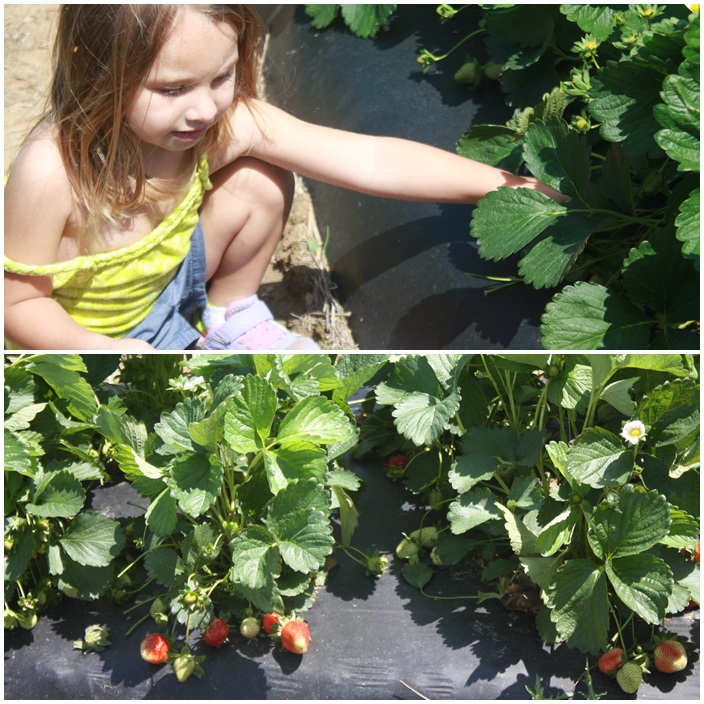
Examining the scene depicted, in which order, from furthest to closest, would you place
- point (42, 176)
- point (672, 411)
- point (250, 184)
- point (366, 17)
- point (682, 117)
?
point (366, 17), point (250, 184), point (42, 176), point (672, 411), point (682, 117)

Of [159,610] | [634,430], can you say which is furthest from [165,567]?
[634,430]

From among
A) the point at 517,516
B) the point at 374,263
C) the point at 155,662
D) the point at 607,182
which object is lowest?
the point at 155,662

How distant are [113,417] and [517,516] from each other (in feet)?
1.79

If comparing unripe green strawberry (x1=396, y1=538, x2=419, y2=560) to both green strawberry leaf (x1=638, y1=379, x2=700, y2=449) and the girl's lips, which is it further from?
the girl's lips

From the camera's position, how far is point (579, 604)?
3.84 feet

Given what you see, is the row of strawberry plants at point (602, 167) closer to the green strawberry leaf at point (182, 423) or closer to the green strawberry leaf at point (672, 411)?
the green strawberry leaf at point (672, 411)

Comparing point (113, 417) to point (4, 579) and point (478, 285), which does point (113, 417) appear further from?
point (478, 285)

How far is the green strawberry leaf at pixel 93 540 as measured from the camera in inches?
50.9

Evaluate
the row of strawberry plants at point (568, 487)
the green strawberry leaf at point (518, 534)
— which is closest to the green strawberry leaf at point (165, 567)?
the row of strawberry plants at point (568, 487)

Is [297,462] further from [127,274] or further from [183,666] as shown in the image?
[127,274]

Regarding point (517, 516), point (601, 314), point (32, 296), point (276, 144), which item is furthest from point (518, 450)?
point (32, 296)

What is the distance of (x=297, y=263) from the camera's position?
1.96m

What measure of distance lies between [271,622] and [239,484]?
0.62 ft

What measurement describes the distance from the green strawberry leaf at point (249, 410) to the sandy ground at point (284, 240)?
661mm
